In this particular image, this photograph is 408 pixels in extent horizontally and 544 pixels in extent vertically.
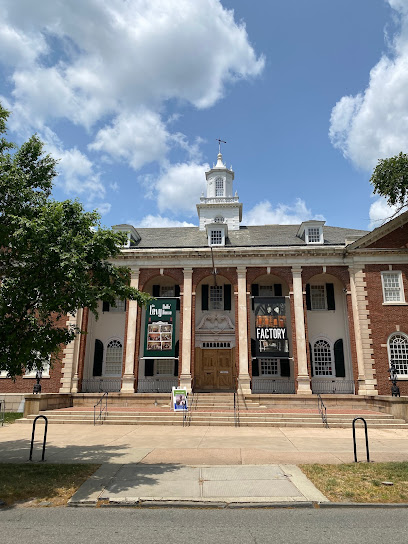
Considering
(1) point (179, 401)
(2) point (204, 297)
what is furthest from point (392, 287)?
(1) point (179, 401)

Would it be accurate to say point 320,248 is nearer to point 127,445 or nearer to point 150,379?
point 150,379

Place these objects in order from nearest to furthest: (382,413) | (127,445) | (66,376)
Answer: (127,445) < (382,413) < (66,376)

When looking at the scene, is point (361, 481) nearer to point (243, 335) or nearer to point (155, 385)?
point (243, 335)

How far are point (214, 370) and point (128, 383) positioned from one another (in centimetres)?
595

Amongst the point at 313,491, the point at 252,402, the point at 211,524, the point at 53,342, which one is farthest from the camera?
the point at 252,402

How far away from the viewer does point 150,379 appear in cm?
2638

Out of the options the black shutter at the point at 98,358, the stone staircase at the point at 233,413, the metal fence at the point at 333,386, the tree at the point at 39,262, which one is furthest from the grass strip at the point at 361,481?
the black shutter at the point at 98,358

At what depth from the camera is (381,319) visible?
24.2 meters

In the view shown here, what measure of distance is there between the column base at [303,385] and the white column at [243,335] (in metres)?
3.04

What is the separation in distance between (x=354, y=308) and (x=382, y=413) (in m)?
6.97

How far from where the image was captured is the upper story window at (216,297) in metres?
27.7

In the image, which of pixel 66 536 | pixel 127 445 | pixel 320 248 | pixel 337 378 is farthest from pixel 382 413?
pixel 66 536

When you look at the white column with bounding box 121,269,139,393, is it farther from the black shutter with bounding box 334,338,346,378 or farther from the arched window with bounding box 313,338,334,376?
the black shutter with bounding box 334,338,346,378

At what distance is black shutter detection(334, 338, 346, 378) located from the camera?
25500 millimetres
